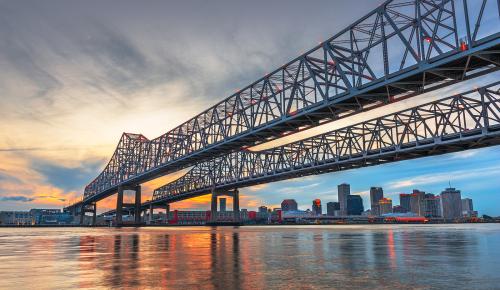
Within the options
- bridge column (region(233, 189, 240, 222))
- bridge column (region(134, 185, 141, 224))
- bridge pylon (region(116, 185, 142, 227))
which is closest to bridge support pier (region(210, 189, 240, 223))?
bridge column (region(233, 189, 240, 222))

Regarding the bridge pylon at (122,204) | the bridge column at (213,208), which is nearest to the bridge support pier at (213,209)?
the bridge column at (213,208)

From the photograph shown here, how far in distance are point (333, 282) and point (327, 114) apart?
37888 mm

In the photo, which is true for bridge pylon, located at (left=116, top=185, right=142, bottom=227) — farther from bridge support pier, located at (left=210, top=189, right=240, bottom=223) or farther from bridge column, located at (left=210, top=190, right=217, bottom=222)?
bridge support pier, located at (left=210, top=189, right=240, bottom=223)

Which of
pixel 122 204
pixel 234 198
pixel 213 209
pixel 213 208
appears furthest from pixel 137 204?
pixel 234 198

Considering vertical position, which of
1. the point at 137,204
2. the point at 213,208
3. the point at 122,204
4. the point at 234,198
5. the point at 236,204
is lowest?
the point at 213,208

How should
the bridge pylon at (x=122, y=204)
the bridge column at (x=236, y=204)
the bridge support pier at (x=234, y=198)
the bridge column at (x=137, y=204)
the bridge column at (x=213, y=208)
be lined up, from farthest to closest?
the bridge column at (x=236, y=204), the bridge support pier at (x=234, y=198), the bridge column at (x=213, y=208), the bridge column at (x=137, y=204), the bridge pylon at (x=122, y=204)

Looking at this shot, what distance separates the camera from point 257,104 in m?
63.5

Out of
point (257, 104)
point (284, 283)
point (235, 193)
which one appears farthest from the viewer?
point (235, 193)

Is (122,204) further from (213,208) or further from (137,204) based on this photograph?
(213,208)

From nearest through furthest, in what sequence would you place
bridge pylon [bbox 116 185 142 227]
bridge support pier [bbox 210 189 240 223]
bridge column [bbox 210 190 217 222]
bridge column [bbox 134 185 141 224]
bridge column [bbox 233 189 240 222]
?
bridge pylon [bbox 116 185 142 227] → bridge column [bbox 134 185 141 224] → bridge column [bbox 210 190 217 222] → bridge support pier [bbox 210 189 240 223] → bridge column [bbox 233 189 240 222]

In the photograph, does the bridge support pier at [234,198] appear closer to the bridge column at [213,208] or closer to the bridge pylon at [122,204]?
the bridge column at [213,208]

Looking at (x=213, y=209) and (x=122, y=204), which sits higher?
(x=122, y=204)

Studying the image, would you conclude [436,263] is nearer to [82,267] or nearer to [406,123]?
[82,267]

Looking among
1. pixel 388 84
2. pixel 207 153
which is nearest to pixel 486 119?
pixel 388 84
